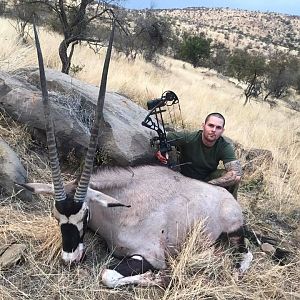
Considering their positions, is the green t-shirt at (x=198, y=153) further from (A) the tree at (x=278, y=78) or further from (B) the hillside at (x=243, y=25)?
(B) the hillside at (x=243, y=25)

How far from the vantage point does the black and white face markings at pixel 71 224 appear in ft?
11.5

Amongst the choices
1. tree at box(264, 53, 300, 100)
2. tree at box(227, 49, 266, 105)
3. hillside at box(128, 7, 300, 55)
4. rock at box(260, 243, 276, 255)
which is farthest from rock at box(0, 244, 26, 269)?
hillside at box(128, 7, 300, 55)

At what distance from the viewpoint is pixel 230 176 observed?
4930 mm

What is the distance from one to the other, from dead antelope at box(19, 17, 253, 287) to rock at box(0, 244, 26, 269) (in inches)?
18.0

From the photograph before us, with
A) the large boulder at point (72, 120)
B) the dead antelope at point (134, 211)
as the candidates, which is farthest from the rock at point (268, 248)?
the large boulder at point (72, 120)

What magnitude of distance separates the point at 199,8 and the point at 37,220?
97734mm

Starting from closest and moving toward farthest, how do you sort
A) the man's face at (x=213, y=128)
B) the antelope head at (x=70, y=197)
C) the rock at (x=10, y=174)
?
the antelope head at (x=70, y=197) → the rock at (x=10, y=174) → the man's face at (x=213, y=128)

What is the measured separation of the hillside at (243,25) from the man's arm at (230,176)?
54746mm

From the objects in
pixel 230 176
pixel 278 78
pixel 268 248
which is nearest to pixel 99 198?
pixel 230 176

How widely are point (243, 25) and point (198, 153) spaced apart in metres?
79.4

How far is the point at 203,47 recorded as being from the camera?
3338cm

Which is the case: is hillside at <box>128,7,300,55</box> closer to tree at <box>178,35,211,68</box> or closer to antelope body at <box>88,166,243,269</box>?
tree at <box>178,35,211,68</box>

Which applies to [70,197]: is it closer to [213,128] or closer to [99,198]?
[99,198]

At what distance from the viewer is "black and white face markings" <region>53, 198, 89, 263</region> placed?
349 centimetres
